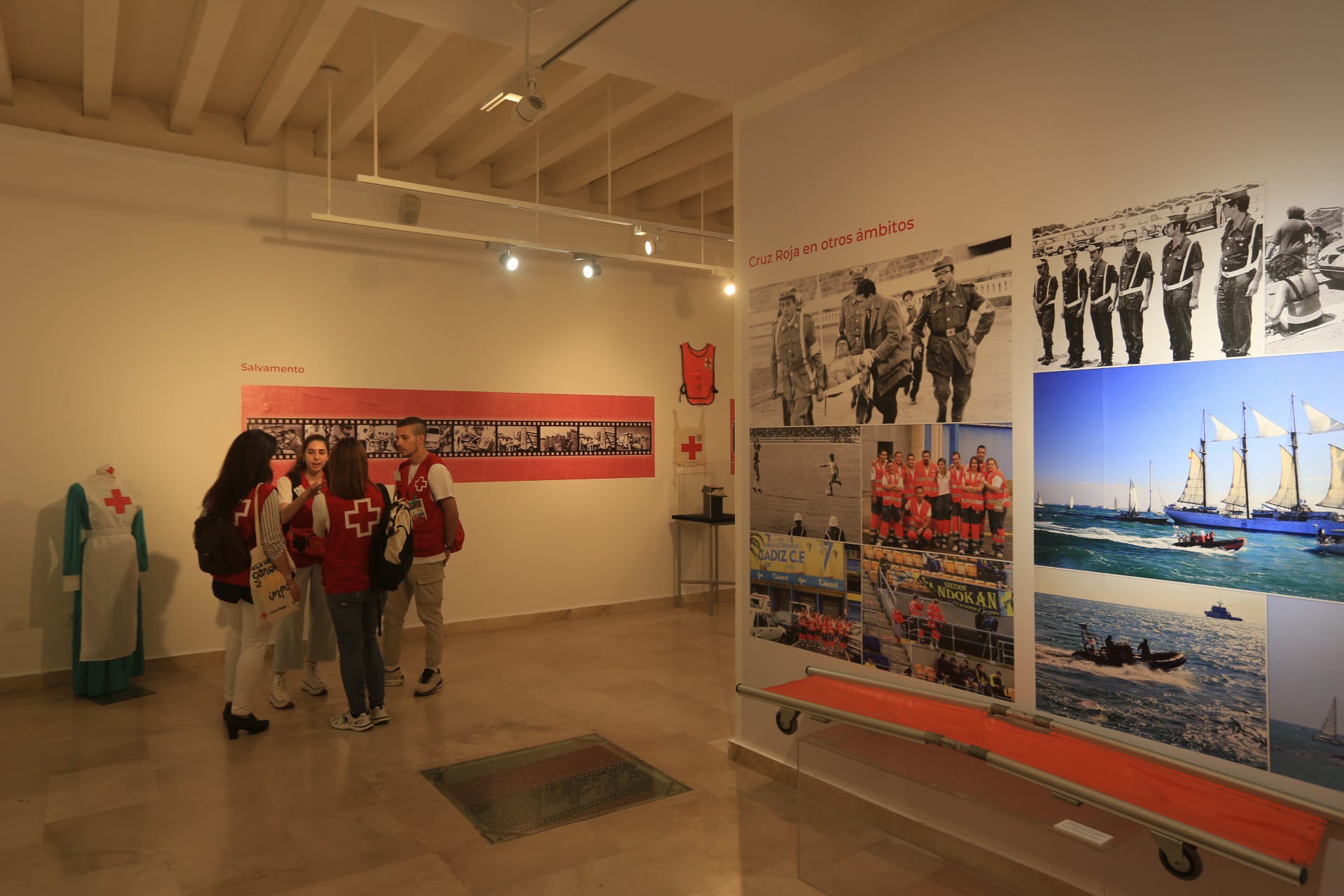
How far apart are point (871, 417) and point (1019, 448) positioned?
71 centimetres

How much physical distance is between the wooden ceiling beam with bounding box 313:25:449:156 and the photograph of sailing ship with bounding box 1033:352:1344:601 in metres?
3.59

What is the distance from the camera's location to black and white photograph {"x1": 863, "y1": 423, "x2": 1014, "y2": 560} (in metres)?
3.04

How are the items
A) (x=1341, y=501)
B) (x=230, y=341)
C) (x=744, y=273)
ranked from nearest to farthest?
(x=1341, y=501), (x=744, y=273), (x=230, y=341)

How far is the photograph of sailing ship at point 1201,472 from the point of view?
229cm

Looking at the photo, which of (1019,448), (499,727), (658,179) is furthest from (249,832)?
(658,179)

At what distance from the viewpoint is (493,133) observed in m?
6.07

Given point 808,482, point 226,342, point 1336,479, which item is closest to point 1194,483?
point 1336,479

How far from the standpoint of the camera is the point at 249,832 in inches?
133

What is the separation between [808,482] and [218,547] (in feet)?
9.73

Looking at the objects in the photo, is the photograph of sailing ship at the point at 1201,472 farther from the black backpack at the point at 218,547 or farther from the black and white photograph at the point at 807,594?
the black backpack at the point at 218,547

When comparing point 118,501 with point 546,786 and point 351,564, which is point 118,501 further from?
point 546,786

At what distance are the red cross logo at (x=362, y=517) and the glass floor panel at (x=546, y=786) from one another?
1269mm

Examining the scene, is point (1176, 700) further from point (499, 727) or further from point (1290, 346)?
point (499, 727)

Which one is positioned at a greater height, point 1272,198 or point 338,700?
point 1272,198
